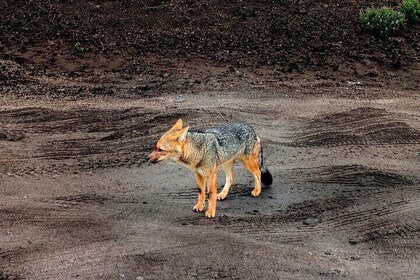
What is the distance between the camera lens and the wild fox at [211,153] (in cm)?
802

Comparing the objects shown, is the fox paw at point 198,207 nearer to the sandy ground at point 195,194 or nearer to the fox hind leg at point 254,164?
the sandy ground at point 195,194

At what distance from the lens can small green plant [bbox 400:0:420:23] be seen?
1648 cm

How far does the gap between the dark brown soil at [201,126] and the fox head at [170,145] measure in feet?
3.73

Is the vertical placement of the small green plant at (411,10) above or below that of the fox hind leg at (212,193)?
above

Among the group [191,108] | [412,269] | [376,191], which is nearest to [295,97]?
[191,108]

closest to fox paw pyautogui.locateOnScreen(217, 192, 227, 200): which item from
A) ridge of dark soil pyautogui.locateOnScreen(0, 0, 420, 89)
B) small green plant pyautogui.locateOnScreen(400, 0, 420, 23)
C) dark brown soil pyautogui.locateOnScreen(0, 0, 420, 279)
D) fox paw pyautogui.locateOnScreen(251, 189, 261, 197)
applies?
dark brown soil pyautogui.locateOnScreen(0, 0, 420, 279)

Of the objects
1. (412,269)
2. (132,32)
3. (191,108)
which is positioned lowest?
(412,269)

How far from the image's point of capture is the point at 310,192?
970 cm

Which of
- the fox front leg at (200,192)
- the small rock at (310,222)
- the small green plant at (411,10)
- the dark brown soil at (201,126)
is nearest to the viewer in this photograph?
the dark brown soil at (201,126)

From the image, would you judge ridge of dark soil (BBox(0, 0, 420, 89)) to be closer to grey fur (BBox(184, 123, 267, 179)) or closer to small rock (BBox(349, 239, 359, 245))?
grey fur (BBox(184, 123, 267, 179))

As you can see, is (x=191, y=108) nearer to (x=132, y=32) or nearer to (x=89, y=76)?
(x=89, y=76)

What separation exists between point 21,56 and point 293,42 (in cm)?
650

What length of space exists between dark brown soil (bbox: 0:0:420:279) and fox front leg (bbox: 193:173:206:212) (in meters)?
0.14

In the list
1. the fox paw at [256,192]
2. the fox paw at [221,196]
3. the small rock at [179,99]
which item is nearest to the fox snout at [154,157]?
the fox paw at [221,196]
